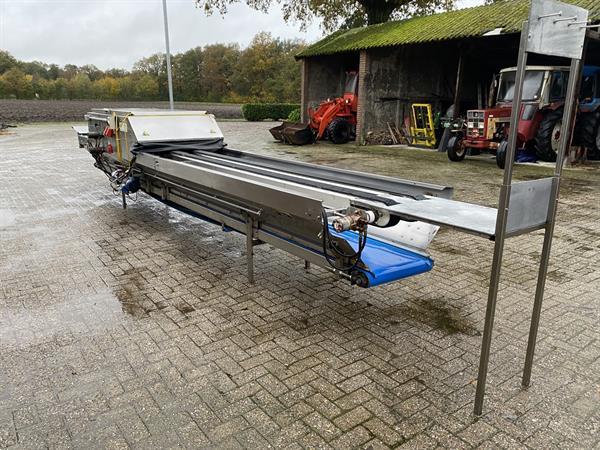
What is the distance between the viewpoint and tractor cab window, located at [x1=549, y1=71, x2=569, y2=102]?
10867 mm

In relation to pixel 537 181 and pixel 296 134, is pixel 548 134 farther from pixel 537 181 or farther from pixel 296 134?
pixel 537 181

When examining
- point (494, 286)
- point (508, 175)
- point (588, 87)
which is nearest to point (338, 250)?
point (494, 286)

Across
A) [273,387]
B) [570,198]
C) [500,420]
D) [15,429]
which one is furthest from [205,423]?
[570,198]

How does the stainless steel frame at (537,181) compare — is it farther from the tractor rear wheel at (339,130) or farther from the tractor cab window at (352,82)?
the tractor cab window at (352,82)

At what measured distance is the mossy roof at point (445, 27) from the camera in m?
11.8

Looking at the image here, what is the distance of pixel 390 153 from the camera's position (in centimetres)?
1397

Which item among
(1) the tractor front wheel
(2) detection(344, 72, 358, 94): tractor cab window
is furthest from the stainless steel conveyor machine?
(2) detection(344, 72, 358, 94): tractor cab window

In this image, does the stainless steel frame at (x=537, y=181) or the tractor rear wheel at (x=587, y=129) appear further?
the tractor rear wheel at (x=587, y=129)

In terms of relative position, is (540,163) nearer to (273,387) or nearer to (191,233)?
(191,233)

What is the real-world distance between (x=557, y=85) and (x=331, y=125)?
712 cm

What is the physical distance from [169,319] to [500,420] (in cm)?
230

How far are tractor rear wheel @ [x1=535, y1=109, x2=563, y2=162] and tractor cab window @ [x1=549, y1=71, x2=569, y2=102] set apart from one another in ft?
1.40

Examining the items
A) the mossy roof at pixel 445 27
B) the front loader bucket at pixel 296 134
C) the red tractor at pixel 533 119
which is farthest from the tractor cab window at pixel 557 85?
the front loader bucket at pixel 296 134

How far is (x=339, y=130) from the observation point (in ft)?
52.7
